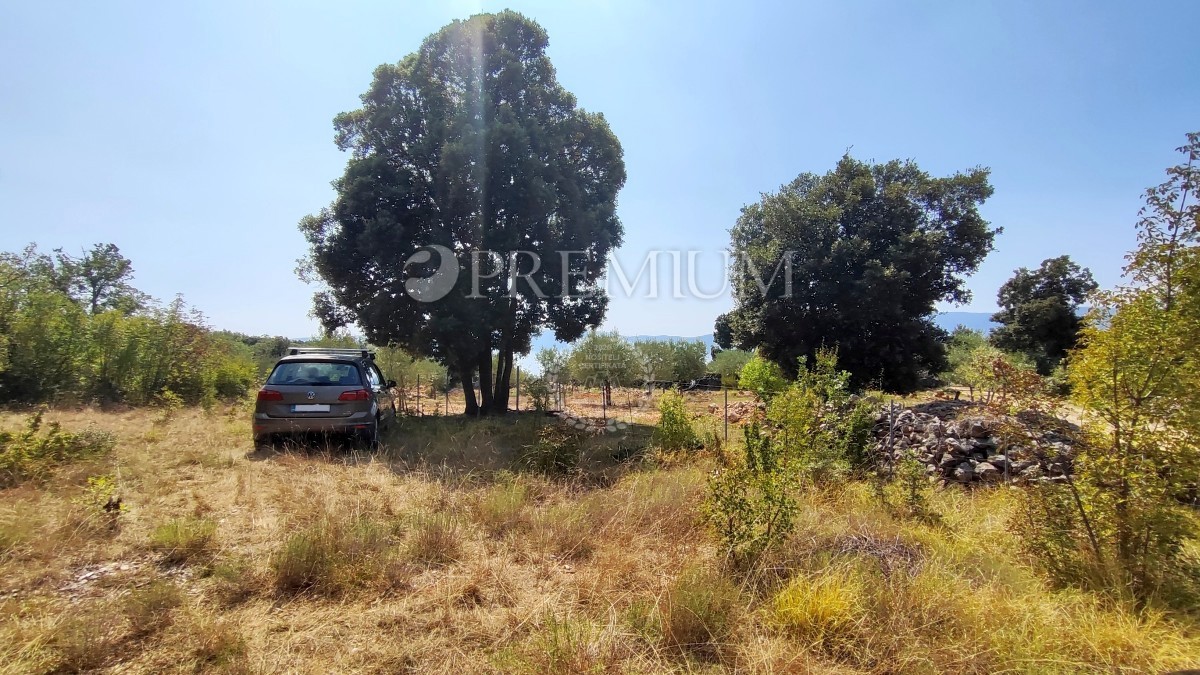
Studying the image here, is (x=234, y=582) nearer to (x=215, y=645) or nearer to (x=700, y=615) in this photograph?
(x=215, y=645)

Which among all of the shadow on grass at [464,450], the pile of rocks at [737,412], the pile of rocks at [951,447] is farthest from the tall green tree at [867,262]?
the shadow on grass at [464,450]

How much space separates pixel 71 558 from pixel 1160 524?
6.47 metres

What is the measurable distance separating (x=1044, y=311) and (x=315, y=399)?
34.3 meters

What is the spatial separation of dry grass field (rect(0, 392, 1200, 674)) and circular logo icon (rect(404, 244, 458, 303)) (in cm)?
575

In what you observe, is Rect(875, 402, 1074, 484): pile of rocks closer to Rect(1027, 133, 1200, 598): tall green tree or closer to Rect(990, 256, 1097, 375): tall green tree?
Rect(1027, 133, 1200, 598): tall green tree

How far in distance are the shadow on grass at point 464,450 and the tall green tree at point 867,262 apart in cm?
509

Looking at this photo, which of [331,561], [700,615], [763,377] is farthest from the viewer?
[763,377]

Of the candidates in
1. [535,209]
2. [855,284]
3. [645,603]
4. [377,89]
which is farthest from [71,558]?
[855,284]

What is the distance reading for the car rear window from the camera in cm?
623

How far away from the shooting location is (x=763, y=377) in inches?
615

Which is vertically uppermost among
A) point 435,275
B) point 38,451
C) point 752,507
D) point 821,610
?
point 435,275

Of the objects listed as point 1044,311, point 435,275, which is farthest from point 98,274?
point 1044,311

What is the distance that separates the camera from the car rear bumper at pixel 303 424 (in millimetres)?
6133

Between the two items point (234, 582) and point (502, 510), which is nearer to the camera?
point (234, 582)
